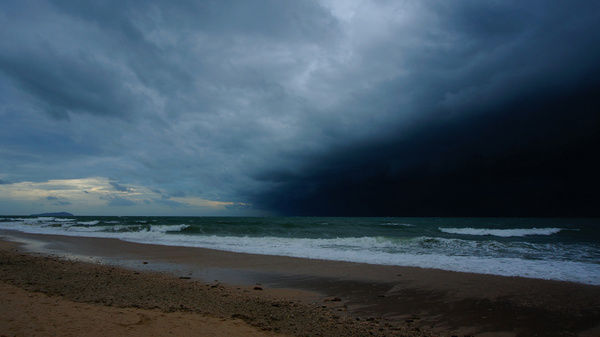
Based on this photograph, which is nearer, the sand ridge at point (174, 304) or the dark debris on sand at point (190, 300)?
the sand ridge at point (174, 304)

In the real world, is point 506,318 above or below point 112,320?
below

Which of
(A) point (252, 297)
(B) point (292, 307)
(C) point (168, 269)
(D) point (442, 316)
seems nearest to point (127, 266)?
(C) point (168, 269)

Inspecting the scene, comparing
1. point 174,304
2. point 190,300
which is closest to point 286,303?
point 190,300

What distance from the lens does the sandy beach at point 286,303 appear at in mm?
4652

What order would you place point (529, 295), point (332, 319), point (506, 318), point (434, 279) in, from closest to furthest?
point (332, 319) < point (506, 318) < point (529, 295) < point (434, 279)

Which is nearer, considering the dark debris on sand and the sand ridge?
the sand ridge

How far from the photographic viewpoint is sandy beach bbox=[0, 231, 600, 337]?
465cm

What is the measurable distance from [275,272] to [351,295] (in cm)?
382

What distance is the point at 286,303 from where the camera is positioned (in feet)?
20.5

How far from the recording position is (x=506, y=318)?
5.68 meters

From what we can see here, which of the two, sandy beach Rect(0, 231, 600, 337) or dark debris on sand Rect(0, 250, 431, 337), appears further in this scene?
dark debris on sand Rect(0, 250, 431, 337)

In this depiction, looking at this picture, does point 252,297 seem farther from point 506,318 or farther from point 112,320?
point 506,318

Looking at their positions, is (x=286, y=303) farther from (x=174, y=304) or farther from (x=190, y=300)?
(x=174, y=304)

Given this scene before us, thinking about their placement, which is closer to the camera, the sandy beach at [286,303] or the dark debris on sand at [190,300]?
the sandy beach at [286,303]
